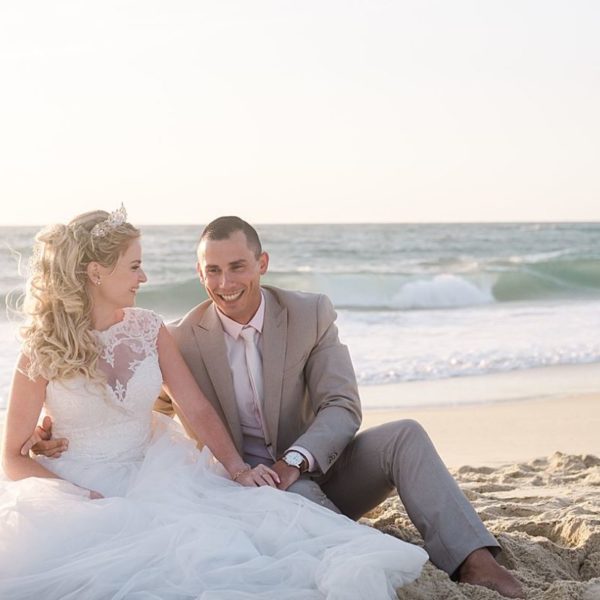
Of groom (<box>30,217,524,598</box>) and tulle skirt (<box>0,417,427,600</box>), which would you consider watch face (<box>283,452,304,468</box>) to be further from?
tulle skirt (<box>0,417,427,600</box>)

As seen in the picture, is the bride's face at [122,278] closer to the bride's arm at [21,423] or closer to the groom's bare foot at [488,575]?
the bride's arm at [21,423]

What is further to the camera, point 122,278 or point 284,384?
point 284,384

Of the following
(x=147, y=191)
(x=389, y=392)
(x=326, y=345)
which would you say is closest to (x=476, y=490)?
(x=326, y=345)

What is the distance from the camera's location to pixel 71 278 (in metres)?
4.09

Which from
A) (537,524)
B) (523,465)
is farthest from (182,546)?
(523,465)

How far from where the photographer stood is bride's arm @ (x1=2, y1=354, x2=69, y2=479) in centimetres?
395

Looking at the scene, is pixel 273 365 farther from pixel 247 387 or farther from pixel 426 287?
pixel 426 287

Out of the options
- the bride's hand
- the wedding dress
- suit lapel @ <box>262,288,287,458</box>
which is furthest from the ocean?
the bride's hand

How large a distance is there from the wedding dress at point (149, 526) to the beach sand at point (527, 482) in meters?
0.34

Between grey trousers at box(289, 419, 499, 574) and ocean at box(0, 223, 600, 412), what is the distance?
1.46 m

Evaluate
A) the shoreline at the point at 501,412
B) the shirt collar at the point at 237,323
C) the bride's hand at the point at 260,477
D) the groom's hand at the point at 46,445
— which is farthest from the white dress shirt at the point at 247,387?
the shoreline at the point at 501,412

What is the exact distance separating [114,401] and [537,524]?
1963mm

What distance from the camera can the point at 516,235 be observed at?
115 ft

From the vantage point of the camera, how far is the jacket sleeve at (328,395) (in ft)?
13.6
